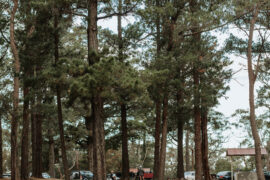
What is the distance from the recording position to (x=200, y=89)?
19406 mm

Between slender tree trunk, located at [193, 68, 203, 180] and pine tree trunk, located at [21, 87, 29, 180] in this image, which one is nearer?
pine tree trunk, located at [21, 87, 29, 180]

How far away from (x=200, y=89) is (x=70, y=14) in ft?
27.4

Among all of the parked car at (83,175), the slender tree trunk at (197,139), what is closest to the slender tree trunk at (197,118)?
the slender tree trunk at (197,139)

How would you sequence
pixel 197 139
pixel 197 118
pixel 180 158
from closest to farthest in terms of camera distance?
1. pixel 197 139
2. pixel 197 118
3. pixel 180 158

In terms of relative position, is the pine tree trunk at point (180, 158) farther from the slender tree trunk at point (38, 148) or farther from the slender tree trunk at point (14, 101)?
the slender tree trunk at point (14, 101)

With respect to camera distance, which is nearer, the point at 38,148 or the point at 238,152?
the point at 238,152

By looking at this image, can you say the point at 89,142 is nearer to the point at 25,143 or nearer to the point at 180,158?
the point at 180,158

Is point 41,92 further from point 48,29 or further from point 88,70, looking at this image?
point 88,70

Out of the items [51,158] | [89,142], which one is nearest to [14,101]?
[89,142]

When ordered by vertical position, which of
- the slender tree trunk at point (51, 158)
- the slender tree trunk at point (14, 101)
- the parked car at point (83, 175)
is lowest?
the parked car at point (83, 175)

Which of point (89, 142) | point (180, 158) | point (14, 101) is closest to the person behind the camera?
point (14, 101)

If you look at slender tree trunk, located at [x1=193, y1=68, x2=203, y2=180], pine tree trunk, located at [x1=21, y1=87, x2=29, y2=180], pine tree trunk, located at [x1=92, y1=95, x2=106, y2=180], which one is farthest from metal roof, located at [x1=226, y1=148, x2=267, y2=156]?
pine tree trunk, located at [x1=21, y1=87, x2=29, y2=180]

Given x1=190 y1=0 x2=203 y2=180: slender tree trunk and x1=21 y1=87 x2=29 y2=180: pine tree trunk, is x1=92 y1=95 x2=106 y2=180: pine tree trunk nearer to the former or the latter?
x1=21 y1=87 x2=29 y2=180: pine tree trunk

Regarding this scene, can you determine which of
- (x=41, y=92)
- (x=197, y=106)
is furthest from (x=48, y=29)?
(x=197, y=106)
